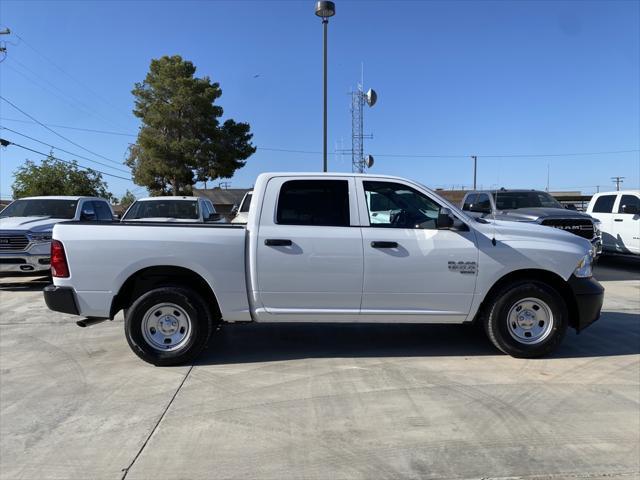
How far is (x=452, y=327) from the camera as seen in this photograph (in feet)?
22.4

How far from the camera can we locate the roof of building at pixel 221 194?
4600cm

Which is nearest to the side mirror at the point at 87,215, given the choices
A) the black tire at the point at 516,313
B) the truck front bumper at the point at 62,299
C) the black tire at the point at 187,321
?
the truck front bumper at the point at 62,299

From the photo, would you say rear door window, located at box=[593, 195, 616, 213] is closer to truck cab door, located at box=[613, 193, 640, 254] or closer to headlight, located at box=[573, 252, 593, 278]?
truck cab door, located at box=[613, 193, 640, 254]

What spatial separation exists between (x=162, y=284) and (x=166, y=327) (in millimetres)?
447

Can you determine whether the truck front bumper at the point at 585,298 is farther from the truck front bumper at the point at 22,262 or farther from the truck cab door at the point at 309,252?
the truck front bumper at the point at 22,262

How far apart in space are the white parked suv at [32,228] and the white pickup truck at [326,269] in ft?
14.1

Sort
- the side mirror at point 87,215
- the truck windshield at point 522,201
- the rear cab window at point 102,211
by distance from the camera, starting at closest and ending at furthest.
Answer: the side mirror at point 87,215, the rear cab window at point 102,211, the truck windshield at point 522,201

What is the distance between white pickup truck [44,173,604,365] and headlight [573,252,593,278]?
0.04 feet

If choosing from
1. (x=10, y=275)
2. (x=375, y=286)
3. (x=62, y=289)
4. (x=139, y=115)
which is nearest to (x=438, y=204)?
(x=375, y=286)

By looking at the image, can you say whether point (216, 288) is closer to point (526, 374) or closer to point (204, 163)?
point (526, 374)

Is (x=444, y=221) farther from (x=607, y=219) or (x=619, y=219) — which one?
(x=607, y=219)

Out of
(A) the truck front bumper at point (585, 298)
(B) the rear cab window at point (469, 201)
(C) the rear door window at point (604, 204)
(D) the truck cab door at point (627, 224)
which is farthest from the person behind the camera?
(B) the rear cab window at point (469, 201)

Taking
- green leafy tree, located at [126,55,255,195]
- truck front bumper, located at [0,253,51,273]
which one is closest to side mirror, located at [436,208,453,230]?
truck front bumper, located at [0,253,51,273]

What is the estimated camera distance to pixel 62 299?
16.8ft
